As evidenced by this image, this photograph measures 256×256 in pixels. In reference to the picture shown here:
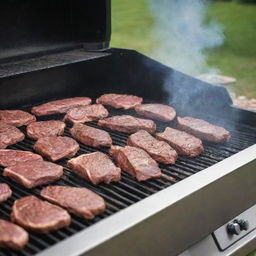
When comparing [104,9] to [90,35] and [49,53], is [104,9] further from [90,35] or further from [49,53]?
[49,53]

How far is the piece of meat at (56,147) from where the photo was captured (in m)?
2.83

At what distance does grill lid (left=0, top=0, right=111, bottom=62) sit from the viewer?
3588 millimetres

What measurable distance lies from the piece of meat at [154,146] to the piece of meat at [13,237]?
1074 millimetres

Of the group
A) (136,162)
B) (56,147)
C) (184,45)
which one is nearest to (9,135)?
(56,147)

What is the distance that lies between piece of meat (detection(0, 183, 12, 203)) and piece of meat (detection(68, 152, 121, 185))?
418mm

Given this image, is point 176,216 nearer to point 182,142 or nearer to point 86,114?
point 182,142

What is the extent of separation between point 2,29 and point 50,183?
1.55 m

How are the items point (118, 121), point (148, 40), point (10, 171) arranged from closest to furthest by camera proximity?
point (10, 171) → point (118, 121) → point (148, 40)

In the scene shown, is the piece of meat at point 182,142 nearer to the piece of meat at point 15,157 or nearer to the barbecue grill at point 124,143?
the barbecue grill at point 124,143

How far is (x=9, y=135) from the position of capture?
305 cm

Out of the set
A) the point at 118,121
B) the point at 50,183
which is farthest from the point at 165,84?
the point at 50,183

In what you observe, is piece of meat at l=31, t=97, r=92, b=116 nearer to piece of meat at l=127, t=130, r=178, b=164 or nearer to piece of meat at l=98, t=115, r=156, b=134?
piece of meat at l=98, t=115, r=156, b=134

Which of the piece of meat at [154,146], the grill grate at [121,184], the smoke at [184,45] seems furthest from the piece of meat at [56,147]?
the smoke at [184,45]

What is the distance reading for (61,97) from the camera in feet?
12.7
